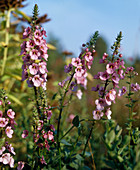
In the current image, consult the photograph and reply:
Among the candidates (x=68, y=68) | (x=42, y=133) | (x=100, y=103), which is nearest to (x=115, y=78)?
(x=100, y=103)

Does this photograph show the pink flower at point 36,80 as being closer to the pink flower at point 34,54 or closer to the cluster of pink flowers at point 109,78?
the pink flower at point 34,54

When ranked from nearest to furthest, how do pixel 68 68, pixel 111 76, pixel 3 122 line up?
1. pixel 3 122
2. pixel 111 76
3. pixel 68 68

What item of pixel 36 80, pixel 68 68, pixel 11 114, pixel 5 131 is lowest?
pixel 5 131

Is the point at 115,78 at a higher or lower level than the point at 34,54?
lower

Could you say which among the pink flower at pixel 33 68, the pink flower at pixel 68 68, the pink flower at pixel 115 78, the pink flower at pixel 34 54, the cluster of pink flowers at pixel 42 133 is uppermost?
the pink flower at pixel 34 54

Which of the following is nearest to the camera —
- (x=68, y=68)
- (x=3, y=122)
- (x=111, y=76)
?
(x=3, y=122)

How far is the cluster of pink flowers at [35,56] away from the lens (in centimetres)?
151

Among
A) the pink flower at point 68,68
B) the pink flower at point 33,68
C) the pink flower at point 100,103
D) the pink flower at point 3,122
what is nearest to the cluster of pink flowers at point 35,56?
the pink flower at point 33,68

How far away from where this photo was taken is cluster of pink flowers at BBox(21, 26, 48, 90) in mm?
1511

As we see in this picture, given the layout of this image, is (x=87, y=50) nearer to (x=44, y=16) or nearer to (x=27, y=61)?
(x=27, y=61)

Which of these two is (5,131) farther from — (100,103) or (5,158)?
(100,103)

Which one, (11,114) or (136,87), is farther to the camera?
(136,87)

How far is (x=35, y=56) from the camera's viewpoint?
4.94 ft

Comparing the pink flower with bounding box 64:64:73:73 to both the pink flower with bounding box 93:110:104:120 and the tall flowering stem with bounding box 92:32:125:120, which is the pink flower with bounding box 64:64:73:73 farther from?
the pink flower with bounding box 93:110:104:120
